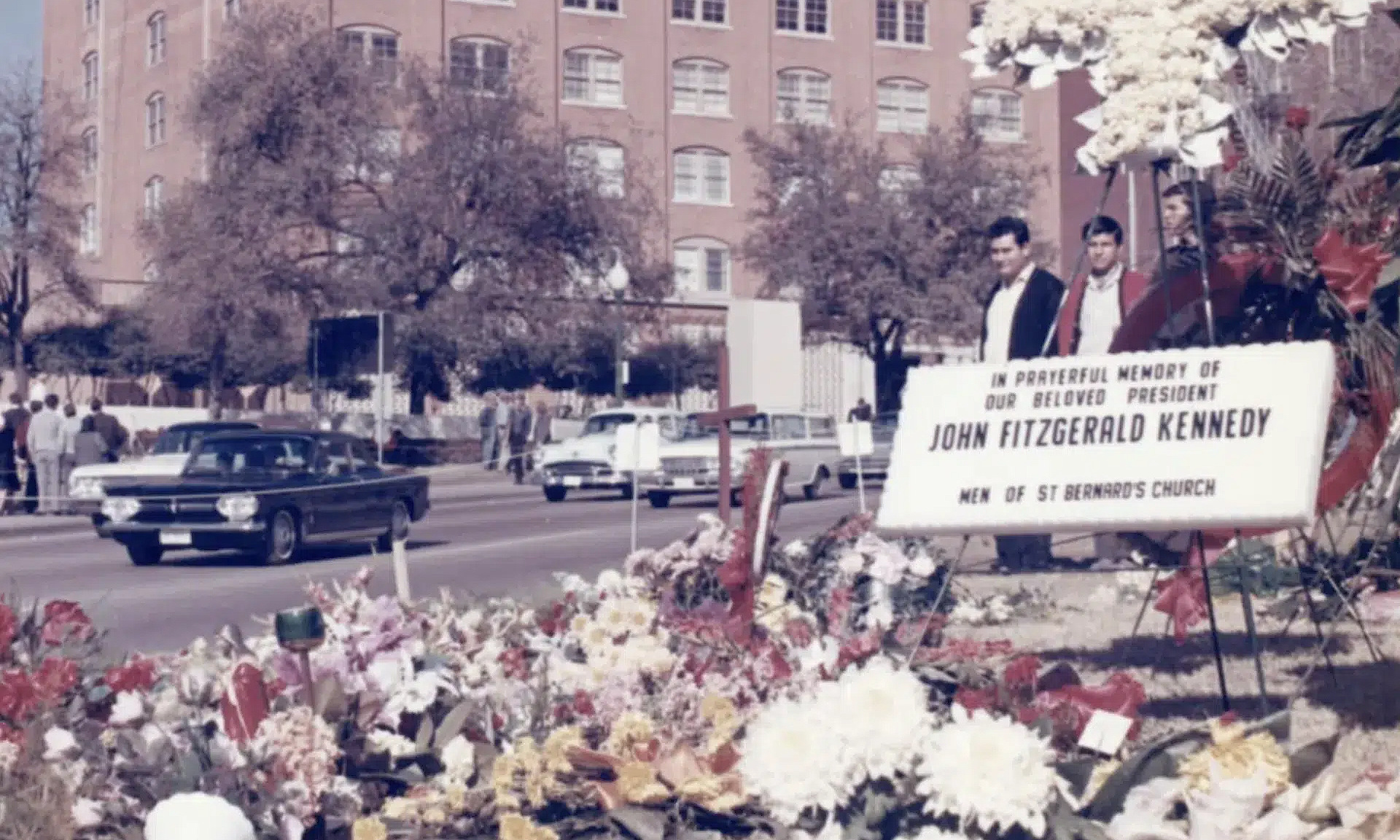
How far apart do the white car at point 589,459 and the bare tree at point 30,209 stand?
70.6ft

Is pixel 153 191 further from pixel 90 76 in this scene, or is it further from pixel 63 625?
pixel 63 625

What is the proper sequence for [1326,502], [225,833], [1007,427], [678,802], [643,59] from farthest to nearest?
[643,59]
[1326,502]
[1007,427]
[678,802]
[225,833]

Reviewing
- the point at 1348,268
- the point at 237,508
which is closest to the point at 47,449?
the point at 237,508

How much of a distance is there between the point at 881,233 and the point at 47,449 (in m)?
30.1

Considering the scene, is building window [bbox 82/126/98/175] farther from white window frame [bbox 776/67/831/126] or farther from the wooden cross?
the wooden cross

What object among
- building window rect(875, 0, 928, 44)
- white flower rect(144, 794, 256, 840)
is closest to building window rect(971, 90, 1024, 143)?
building window rect(875, 0, 928, 44)

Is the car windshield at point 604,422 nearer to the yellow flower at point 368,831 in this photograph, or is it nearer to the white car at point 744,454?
the white car at point 744,454

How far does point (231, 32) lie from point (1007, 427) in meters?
46.8

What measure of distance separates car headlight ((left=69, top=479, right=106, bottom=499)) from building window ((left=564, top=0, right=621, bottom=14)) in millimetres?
38049

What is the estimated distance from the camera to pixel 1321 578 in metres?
8.32

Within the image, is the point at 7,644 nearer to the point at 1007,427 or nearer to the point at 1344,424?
the point at 1007,427

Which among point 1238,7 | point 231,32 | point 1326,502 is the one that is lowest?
point 1326,502

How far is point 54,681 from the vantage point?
246 inches

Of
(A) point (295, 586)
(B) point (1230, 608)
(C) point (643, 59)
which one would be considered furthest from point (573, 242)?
(B) point (1230, 608)
